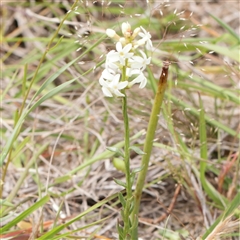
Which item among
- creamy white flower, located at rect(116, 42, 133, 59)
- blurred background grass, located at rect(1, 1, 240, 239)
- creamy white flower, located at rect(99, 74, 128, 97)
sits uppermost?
creamy white flower, located at rect(116, 42, 133, 59)

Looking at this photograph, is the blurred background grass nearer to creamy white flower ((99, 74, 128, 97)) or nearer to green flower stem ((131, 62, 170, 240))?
green flower stem ((131, 62, 170, 240))

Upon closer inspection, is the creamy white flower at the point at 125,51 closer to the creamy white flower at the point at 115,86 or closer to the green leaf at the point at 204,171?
the creamy white flower at the point at 115,86

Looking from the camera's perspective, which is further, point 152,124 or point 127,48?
point 152,124

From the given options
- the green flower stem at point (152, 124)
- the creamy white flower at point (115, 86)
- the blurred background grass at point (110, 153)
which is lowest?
the blurred background grass at point (110, 153)

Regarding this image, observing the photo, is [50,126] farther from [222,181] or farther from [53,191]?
[222,181]

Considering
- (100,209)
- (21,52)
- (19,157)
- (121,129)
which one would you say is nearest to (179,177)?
(100,209)

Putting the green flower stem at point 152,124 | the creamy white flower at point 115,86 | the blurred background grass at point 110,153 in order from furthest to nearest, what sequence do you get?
the blurred background grass at point 110,153 → the green flower stem at point 152,124 → the creamy white flower at point 115,86

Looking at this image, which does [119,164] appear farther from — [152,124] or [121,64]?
[121,64]

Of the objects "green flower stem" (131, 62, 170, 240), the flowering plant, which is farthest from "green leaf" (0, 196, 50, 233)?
the flowering plant

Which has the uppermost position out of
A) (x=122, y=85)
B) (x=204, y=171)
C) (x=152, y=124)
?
(x=122, y=85)

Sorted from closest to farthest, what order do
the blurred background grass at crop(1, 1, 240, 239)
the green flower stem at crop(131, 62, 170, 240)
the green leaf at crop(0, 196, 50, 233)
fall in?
the green flower stem at crop(131, 62, 170, 240) < the green leaf at crop(0, 196, 50, 233) < the blurred background grass at crop(1, 1, 240, 239)

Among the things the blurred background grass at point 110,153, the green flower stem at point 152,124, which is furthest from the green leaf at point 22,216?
the green flower stem at point 152,124

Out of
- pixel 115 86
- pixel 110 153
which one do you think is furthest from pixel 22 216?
pixel 115 86

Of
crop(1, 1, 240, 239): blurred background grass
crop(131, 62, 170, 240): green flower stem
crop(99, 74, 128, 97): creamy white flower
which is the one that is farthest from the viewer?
crop(1, 1, 240, 239): blurred background grass
